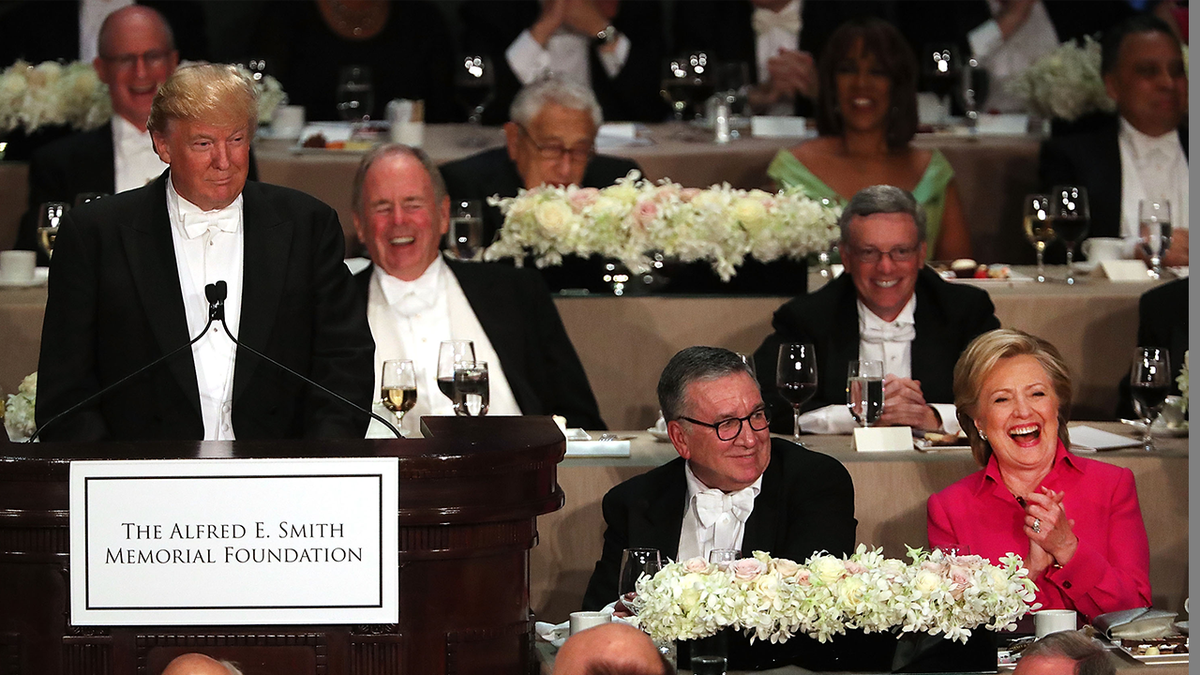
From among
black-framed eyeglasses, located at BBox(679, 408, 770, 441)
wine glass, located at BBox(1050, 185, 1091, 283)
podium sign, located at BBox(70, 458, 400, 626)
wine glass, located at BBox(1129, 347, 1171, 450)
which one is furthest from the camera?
wine glass, located at BBox(1050, 185, 1091, 283)

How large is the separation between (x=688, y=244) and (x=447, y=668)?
7.99 ft

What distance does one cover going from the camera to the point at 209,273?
3.08 m

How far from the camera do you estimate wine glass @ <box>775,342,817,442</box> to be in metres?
3.88

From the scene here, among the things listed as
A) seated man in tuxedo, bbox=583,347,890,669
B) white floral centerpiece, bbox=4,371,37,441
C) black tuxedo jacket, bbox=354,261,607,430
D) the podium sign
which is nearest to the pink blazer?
seated man in tuxedo, bbox=583,347,890,669

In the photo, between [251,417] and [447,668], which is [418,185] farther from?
[447,668]

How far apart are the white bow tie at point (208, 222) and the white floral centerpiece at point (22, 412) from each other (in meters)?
1.12

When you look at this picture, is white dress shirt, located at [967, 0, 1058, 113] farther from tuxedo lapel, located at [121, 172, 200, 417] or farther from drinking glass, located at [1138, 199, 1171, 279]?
tuxedo lapel, located at [121, 172, 200, 417]

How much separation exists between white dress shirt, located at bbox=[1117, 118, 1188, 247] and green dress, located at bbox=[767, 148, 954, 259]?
2.14 ft

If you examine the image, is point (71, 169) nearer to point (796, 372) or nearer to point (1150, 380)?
point (796, 372)

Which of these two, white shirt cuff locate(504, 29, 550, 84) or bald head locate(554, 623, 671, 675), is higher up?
white shirt cuff locate(504, 29, 550, 84)

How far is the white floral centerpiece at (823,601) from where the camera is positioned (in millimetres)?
2553

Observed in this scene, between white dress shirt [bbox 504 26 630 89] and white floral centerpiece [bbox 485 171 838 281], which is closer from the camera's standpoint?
white floral centerpiece [bbox 485 171 838 281]

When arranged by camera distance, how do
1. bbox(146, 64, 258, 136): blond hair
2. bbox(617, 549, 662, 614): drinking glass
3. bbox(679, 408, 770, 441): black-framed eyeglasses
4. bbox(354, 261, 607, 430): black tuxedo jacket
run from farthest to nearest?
bbox(354, 261, 607, 430): black tuxedo jacket, bbox(679, 408, 770, 441): black-framed eyeglasses, bbox(146, 64, 258, 136): blond hair, bbox(617, 549, 662, 614): drinking glass

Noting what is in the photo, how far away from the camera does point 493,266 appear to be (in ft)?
15.2
